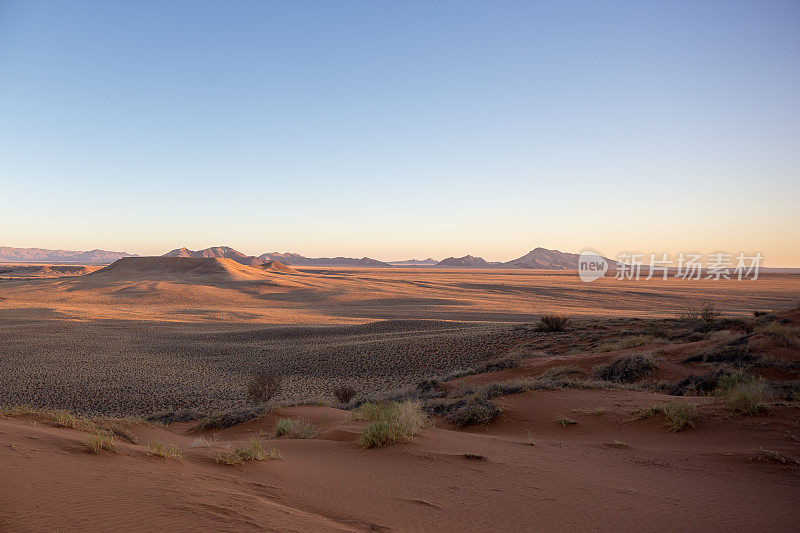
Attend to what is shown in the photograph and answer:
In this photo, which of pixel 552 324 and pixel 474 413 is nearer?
pixel 474 413

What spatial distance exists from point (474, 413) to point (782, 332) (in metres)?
12.9

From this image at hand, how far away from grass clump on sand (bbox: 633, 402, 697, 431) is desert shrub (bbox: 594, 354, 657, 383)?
5.05 meters

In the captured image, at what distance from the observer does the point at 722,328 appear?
21.4 metres

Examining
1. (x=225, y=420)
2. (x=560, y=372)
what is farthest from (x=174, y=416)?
(x=560, y=372)

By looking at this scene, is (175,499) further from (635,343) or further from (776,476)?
(635,343)

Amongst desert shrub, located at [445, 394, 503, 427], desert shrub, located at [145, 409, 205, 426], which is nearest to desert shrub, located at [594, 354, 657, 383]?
desert shrub, located at [445, 394, 503, 427]

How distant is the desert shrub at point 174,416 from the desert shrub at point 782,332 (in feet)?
62.2

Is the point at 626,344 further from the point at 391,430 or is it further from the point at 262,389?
the point at 391,430

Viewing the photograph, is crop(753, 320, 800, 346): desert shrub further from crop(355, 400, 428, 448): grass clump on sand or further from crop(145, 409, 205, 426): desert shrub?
crop(145, 409, 205, 426): desert shrub

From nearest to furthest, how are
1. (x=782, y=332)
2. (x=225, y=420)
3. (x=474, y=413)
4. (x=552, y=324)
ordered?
(x=474, y=413) < (x=225, y=420) < (x=782, y=332) < (x=552, y=324)

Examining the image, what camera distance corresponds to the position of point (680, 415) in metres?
8.65

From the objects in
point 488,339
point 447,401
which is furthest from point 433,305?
point 447,401

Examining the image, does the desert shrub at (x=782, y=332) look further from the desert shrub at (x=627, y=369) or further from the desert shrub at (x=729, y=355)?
the desert shrub at (x=627, y=369)

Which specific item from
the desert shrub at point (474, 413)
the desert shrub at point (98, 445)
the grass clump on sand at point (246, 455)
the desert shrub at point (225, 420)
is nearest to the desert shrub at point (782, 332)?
the desert shrub at point (474, 413)
